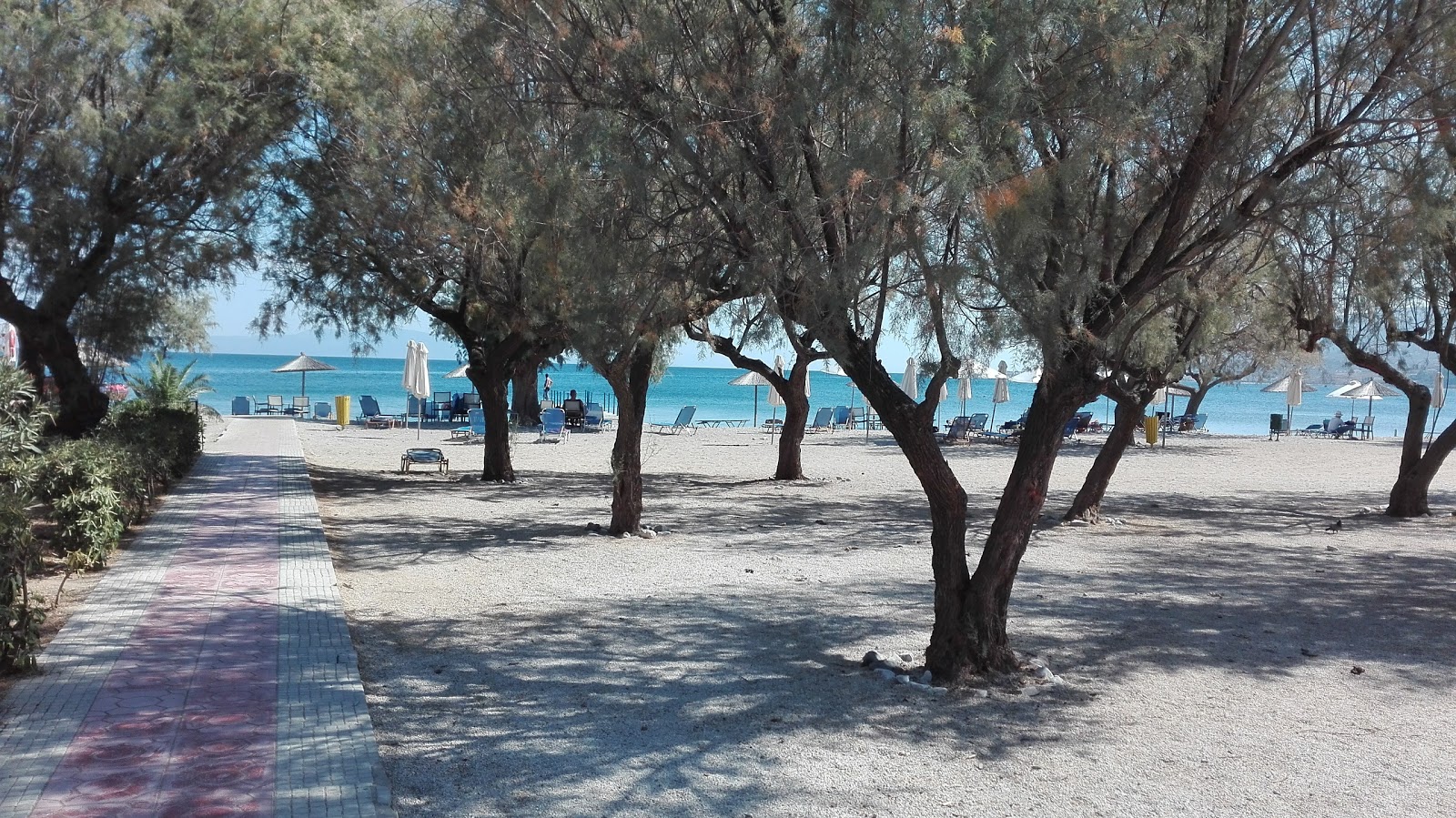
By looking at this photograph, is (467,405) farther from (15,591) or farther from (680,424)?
(15,591)

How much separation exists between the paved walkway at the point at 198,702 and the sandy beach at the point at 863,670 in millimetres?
274

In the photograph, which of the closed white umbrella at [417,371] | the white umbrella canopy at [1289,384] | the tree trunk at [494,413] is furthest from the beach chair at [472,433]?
the white umbrella canopy at [1289,384]

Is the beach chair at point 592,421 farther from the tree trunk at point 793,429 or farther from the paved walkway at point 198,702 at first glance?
the paved walkway at point 198,702

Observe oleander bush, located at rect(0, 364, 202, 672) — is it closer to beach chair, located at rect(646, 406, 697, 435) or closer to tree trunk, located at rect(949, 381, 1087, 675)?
tree trunk, located at rect(949, 381, 1087, 675)

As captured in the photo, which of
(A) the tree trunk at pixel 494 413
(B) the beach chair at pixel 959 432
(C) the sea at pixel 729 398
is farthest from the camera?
(C) the sea at pixel 729 398

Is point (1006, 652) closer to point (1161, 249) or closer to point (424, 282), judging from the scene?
point (1161, 249)

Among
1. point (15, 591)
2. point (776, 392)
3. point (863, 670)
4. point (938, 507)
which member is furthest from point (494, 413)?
point (938, 507)

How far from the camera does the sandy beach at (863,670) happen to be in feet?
15.0

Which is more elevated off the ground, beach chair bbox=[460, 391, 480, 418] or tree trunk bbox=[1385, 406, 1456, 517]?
beach chair bbox=[460, 391, 480, 418]

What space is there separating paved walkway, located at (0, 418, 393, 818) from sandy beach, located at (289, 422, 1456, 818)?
0.27 m

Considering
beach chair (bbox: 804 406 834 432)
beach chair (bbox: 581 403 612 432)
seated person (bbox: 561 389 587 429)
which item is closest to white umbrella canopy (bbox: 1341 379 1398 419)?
beach chair (bbox: 804 406 834 432)

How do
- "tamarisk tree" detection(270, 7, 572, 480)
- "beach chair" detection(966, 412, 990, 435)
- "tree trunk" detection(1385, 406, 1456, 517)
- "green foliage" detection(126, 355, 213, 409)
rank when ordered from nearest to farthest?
"tamarisk tree" detection(270, 7, 572, 480) → "tree trunk" detection(1385, 406, 1456, 517) → "green foliage" detection(126, 355, 213, 409) → "beach chair" detection(966, 412, 990, 435)

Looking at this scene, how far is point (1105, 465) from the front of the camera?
1335 cm

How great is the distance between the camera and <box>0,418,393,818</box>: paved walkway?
4.10 m
